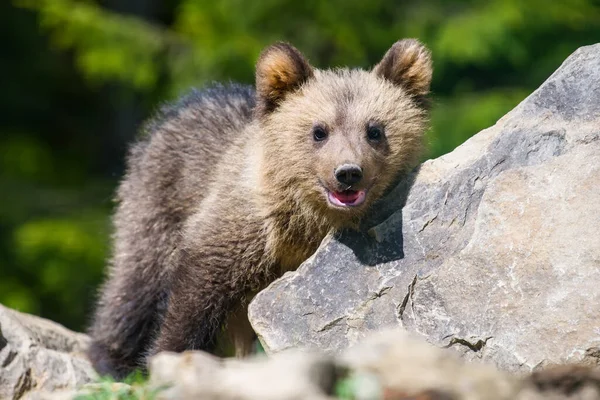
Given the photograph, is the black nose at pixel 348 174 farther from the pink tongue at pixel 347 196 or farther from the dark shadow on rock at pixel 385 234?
the dark shadow on rock at pixel 385 234

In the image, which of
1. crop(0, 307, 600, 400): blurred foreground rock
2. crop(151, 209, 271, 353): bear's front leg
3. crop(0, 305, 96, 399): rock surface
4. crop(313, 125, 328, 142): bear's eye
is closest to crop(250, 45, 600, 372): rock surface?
crop(151, 209, 271, 353): bear's front leg

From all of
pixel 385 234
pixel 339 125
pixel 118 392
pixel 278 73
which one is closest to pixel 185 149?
pixel 278 73

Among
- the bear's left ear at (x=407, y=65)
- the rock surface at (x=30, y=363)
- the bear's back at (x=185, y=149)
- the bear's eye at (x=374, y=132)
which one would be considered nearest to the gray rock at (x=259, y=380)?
the bear's eye at (x=374, y=132)

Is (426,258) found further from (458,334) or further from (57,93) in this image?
(57,93)

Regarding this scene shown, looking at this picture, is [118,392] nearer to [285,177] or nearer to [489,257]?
[285,177]

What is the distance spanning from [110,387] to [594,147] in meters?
2.97

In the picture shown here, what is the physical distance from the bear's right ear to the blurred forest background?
509 centimetres

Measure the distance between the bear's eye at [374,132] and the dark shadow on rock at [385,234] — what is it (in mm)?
307

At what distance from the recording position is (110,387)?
5512mm

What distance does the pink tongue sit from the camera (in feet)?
20.1

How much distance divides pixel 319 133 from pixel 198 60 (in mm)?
6617

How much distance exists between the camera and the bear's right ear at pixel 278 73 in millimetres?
6668

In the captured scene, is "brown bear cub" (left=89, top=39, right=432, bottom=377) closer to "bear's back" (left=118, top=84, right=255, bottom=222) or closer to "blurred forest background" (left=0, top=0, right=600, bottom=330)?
"bear's back" (left=118, top=84, right=255, bottom=222)

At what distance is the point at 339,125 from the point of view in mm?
6375
